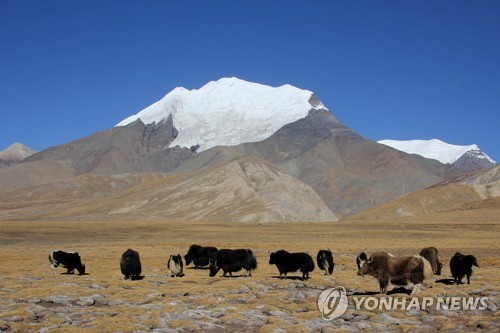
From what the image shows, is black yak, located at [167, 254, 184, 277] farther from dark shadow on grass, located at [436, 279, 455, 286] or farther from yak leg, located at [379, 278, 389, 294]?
dark shadow on grass, located at [436, 279, 455, 286]

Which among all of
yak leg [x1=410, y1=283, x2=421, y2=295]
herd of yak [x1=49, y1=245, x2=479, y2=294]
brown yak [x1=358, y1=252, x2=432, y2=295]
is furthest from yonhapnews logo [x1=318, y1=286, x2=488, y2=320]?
herd of yak [x1=49, y1=245, x2=479, y2=294]

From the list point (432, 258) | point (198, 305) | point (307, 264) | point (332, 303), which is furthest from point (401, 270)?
point (432, 258)

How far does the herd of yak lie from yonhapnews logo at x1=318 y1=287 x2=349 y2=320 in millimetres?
1417

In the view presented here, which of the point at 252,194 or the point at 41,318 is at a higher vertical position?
the point at 252,194

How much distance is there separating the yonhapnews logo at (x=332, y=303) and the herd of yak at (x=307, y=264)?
1417mm

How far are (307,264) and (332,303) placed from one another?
730 centimetres

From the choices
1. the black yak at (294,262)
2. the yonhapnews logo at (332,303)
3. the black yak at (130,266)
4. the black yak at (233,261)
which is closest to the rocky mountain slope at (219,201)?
the black yak at (233,261)

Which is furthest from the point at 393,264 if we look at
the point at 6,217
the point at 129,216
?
the point at 6,217

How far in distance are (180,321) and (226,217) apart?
13355 cm

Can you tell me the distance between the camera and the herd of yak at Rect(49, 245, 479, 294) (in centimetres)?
2064

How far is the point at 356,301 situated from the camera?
2003 centimetres

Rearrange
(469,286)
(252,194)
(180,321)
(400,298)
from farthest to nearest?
(252,194) → (469,286) → (400,298) → (180,321)

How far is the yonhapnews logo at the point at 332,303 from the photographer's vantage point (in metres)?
18.0

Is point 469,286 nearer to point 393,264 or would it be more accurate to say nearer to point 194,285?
point 393,264
